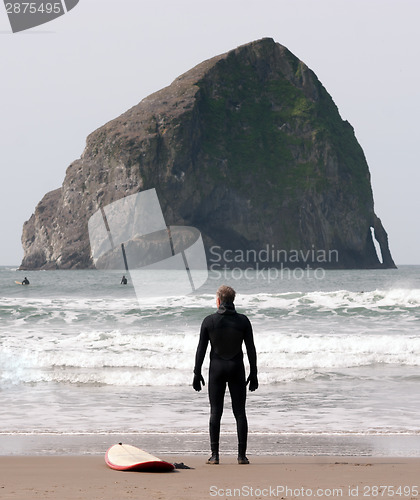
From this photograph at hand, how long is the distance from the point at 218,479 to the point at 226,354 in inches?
47.5

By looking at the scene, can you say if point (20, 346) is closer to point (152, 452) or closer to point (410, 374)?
point (410, 374)

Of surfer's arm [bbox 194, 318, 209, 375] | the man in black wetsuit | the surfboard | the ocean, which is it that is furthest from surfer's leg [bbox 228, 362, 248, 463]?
the ocean

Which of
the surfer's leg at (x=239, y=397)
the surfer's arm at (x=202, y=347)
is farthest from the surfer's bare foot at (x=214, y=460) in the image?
the surfer's arm at (x=202, y=347)

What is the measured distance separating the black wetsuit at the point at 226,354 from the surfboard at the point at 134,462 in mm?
660

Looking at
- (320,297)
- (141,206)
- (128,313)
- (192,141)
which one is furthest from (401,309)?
(192,141)

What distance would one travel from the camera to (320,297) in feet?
93.7

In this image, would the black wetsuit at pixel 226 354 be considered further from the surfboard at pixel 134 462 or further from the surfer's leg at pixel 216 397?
the surfboard at pixel 134 462

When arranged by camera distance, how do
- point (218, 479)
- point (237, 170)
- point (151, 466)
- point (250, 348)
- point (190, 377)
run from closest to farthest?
point (218, 479) < point (151, 466) < point (250, 348) < point (190, 377) < point (237, 170)

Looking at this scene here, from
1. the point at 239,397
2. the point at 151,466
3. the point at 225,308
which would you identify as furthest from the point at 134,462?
the point at 225,308

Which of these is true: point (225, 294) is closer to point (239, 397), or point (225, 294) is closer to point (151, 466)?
point (239, 397)

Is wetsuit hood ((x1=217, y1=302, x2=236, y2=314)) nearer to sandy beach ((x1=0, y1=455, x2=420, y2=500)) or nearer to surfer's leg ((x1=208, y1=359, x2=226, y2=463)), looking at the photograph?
surfer's leg ((x1=208, y1=359, x2=226, y2=463))

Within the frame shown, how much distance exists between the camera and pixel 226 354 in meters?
6.51

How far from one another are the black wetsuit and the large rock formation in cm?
12382

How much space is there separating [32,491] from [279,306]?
22.4 m
